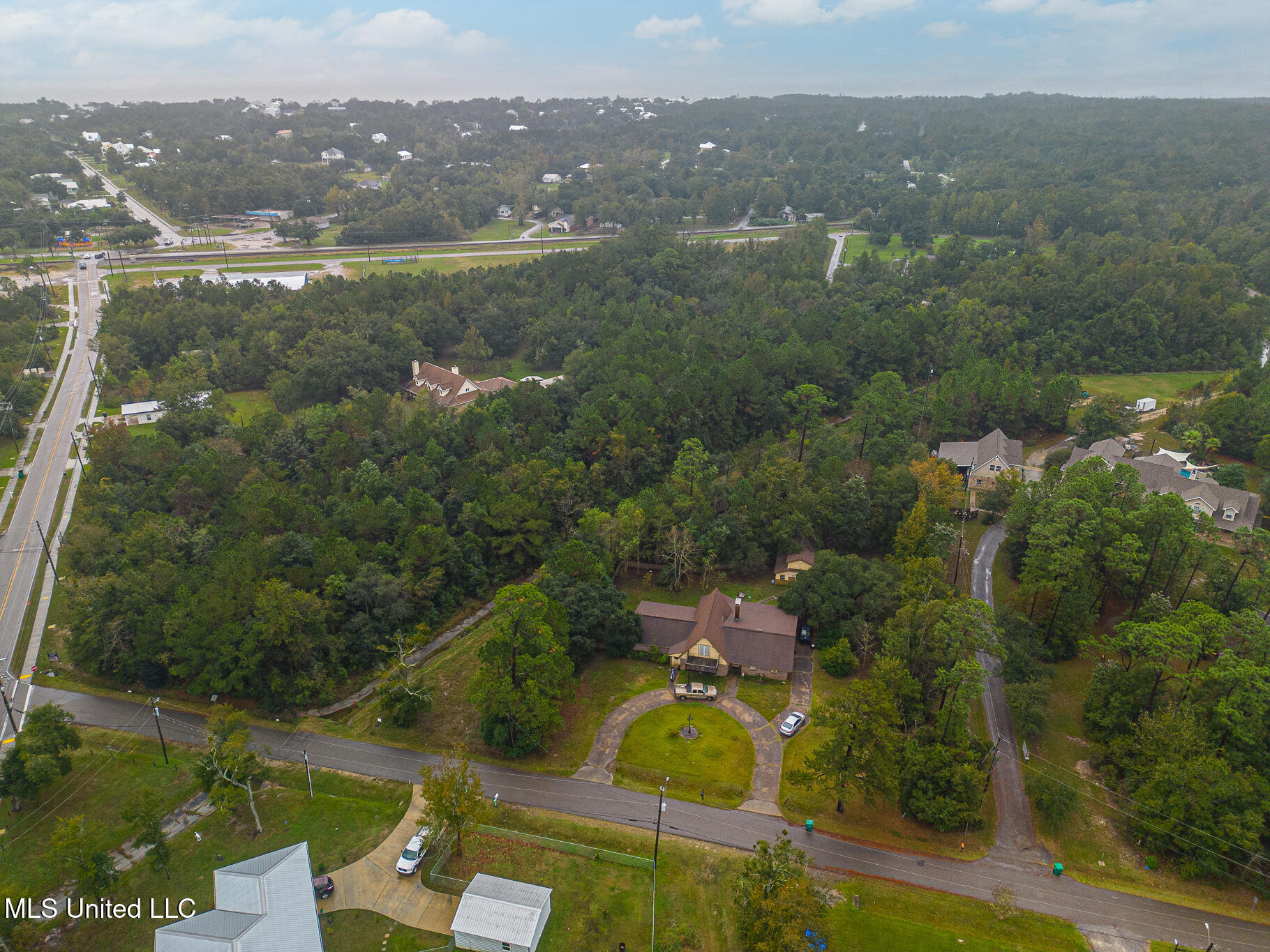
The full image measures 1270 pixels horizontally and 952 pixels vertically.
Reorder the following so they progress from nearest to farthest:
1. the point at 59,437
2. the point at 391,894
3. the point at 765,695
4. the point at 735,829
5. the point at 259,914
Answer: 1. the point at 259,914
2. the point at 391,894
3. the point at 735,829
4. the point at 765,695
5. the point at 59,437

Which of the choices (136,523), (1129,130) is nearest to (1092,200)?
(1129,130)

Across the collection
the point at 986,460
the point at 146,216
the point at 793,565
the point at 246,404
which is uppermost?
the point at 146,216

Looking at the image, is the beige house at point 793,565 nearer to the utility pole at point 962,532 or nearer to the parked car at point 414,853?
the utility pole at point 962,532

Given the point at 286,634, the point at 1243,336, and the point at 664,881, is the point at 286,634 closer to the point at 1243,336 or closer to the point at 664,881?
the point at 664,881

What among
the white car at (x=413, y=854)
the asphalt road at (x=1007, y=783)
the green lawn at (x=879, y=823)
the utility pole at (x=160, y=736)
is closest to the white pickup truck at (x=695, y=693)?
the green lawn at (x=879, y=823)

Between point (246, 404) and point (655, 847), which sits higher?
point (246, 404)

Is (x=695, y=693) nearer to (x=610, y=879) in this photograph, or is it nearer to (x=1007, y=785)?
(x=610, y=879)

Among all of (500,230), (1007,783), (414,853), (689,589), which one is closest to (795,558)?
(689,589)

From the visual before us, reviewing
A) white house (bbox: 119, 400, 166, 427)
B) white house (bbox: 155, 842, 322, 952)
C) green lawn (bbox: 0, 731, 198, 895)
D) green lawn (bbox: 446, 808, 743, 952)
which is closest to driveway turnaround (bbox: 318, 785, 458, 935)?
green lawn (bbox: 446, 808, 743, 952)
